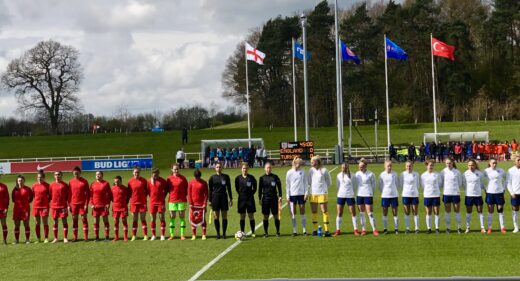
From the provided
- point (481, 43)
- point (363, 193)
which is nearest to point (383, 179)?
point (363, 193)

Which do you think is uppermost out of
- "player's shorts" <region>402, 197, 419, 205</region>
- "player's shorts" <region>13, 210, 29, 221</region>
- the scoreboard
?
the scoreboard

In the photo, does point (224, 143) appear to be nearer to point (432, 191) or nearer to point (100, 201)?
point (100, 201)

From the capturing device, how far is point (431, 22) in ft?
250

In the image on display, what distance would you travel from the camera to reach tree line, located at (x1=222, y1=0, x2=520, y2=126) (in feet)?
250

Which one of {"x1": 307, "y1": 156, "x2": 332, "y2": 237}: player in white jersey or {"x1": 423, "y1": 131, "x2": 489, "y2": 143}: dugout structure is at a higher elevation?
{"x1": 423, "y1": 131, "x2": 489, "y2": 143}: dugout structure

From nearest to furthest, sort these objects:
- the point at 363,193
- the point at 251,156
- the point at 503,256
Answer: the point at 503,256
the point at 363,193
the point at 251,156

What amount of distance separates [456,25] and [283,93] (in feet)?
70.3

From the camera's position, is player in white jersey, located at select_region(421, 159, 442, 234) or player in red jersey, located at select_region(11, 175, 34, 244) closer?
player in white jersey, located at select_region(421, 159, 442, 234)

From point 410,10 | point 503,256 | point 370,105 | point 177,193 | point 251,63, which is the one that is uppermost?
point 410,10

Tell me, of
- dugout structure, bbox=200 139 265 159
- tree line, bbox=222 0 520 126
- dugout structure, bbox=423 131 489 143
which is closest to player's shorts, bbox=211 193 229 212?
dugout structure, bbox=200 139 265 159

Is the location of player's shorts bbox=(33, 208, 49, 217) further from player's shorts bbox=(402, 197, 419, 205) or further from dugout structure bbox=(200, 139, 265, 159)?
dugout structure bbox=(200, 139, 265, 159)

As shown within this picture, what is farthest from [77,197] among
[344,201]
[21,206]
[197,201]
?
[344,201]

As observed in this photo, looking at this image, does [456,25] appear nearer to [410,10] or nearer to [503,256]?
[410,10]

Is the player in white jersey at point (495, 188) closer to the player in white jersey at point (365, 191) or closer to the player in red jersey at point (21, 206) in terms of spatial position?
the player in white jersey at point (365, 191)
